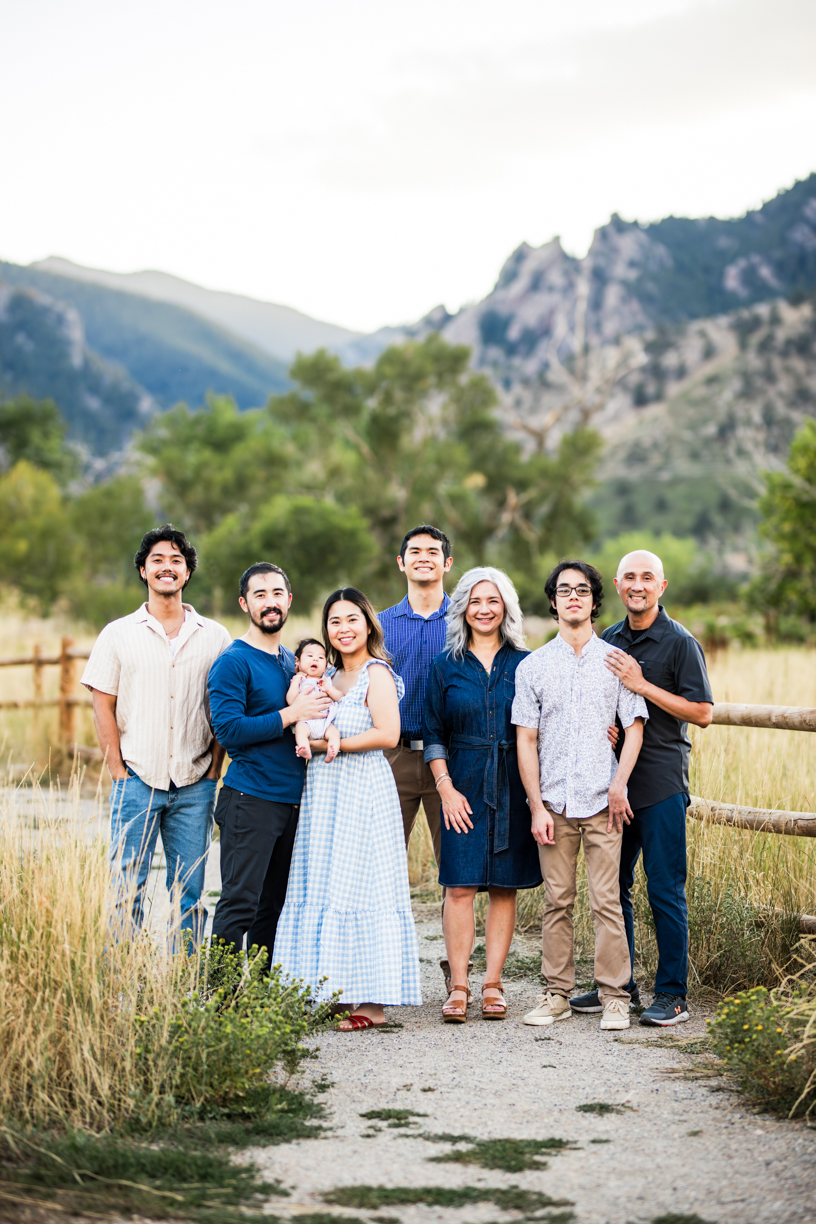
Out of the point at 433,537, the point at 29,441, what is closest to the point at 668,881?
the point at 433,537

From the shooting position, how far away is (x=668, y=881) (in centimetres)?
454

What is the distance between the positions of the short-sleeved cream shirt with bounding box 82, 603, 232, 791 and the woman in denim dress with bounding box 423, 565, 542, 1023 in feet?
3.20

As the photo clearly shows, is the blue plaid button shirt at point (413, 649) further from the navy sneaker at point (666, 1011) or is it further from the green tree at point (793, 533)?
the green tree at point (793, 533)

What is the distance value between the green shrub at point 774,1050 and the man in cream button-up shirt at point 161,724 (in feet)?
6.54

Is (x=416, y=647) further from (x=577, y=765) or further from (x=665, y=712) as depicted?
(x=665, y=712)

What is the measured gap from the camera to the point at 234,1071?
3.44 m

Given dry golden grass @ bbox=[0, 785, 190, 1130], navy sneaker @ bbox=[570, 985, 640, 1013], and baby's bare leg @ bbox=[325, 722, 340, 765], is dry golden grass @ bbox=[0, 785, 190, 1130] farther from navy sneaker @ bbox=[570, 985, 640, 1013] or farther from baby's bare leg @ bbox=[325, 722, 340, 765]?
navy sneaker @ bbox=[570, 985, 640, 1013]

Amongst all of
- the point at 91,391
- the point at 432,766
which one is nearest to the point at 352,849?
the point at 432,766

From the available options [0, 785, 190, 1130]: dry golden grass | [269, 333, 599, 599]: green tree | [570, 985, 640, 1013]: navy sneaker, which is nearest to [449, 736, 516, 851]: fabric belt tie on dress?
[570, 985, 640, 1013]: navy sneaker

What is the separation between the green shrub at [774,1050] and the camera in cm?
345

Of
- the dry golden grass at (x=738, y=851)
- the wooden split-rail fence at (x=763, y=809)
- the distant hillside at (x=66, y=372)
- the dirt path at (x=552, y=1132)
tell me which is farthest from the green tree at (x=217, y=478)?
the distant hillside at (x=66, y=372)

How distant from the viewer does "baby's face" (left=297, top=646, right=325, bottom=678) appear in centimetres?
440

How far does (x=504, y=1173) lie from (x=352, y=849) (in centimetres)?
153

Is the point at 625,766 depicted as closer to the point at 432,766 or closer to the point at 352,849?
the point at 432,766
